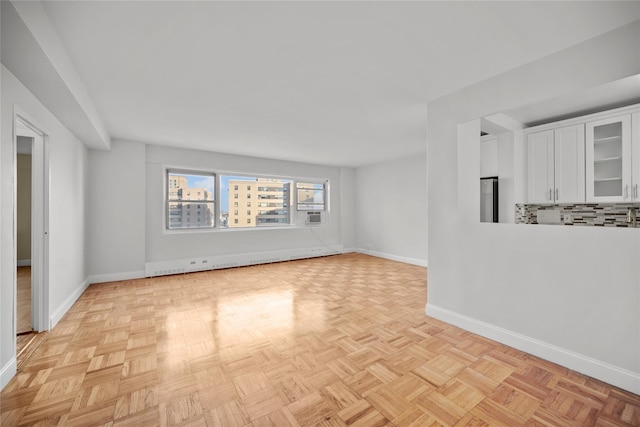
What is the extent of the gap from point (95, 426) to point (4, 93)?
7.52 ft

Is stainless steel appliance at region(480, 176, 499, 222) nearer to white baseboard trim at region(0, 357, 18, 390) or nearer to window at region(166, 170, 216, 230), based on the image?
window at region(166, 170, 216, 230)

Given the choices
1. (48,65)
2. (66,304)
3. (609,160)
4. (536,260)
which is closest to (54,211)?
(66,304)

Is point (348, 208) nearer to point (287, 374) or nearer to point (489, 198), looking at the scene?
point (489, 198)

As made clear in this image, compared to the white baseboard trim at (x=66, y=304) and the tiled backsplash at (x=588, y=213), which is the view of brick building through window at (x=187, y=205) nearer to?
the white baseboard trim at (x=66, y=304)

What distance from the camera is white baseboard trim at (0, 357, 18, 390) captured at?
5.80 ft

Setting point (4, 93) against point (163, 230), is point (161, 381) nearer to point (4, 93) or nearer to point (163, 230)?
point (4, 93)

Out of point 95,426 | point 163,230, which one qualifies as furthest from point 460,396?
point 163,230

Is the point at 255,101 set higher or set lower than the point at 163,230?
higher

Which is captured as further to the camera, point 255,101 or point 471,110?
point 255,101

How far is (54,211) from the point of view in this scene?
9.62ft

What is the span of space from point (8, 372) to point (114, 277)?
9.84 ft

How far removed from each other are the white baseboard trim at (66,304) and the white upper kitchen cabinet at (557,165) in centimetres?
585

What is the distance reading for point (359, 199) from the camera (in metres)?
7.48

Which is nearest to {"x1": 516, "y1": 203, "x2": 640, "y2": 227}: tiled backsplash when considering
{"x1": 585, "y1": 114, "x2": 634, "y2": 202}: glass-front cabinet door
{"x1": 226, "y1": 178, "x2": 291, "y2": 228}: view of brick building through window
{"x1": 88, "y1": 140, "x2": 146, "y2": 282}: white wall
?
{"x1": 585, "y1": 114, "x2": 634, "y2": 202}: glass-front cabinet door
